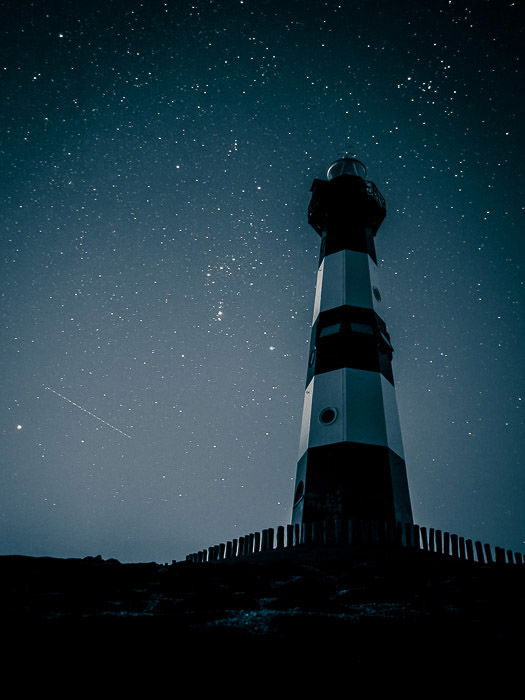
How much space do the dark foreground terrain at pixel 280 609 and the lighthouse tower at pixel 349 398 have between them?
19.5ft

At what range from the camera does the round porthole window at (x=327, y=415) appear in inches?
579

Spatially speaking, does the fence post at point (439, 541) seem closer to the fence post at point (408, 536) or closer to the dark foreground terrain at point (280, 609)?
the fence post at point (408, 536)

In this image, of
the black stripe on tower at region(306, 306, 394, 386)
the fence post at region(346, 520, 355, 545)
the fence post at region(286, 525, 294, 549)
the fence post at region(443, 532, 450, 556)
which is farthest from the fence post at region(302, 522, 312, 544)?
the black stripe on tower at region(306, 306, 394, 386)

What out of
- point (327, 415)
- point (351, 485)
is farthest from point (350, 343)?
point (351, 485)

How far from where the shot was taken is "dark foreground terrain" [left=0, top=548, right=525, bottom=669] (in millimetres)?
2955

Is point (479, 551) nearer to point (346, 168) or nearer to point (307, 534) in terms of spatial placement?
point (307, 534)

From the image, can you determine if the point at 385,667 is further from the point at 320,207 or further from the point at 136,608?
the point at 320,207

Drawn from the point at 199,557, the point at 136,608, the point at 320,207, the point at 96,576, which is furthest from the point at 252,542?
the point at 320,207

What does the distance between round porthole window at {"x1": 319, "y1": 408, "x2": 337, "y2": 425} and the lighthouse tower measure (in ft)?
0.11

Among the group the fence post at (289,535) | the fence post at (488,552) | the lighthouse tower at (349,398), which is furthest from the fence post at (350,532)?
the fence post at (488,552)

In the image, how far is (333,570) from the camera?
685cm

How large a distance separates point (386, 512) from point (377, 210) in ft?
47.0

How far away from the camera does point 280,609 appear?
432 centimetres

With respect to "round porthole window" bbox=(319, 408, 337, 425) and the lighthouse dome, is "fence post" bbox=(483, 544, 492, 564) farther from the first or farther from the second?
the lighthouse dome
